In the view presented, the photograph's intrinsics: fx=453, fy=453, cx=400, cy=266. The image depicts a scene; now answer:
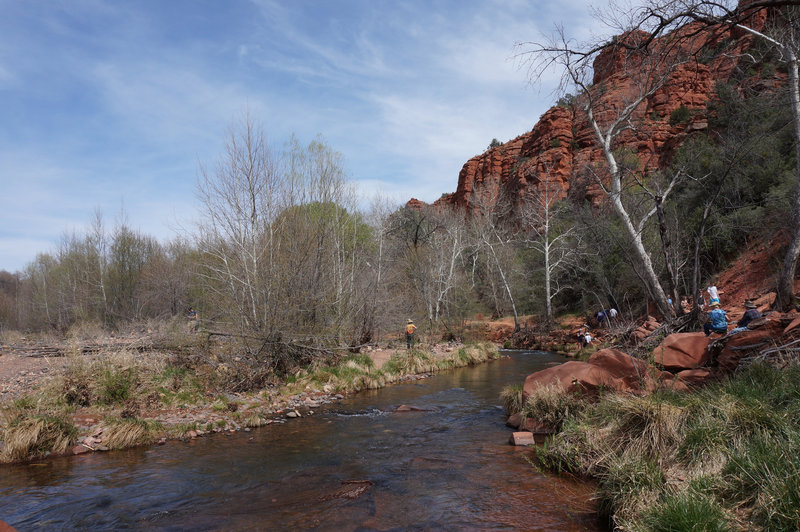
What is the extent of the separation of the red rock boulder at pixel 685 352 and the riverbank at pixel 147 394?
26.3ft

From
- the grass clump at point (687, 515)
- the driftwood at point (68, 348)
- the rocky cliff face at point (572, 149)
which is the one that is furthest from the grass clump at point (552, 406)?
the rocky cliff face at point (572, 149)

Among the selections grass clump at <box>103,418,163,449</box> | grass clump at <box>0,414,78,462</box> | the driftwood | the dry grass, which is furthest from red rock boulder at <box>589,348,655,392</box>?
the driftwood

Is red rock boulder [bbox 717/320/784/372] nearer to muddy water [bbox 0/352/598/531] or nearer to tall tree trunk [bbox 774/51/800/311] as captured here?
muddy water [bbox 0/352/598/531]

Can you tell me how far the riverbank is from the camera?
8.19 meters

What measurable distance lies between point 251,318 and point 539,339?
18893 millimetres

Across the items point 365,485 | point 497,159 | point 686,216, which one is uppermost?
point 497,159

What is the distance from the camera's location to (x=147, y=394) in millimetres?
10805

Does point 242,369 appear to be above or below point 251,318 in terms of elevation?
below

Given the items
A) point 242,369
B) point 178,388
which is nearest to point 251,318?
point 242,369

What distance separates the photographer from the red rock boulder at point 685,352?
799cm

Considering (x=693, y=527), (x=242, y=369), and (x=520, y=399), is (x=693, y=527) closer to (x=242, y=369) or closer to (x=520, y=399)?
(x=520, y=399)

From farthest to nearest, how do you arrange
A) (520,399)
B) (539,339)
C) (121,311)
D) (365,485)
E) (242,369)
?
1. (121,311)
2. (539,339)
3. (242,369)
4. (520,399)
5. (365,485)

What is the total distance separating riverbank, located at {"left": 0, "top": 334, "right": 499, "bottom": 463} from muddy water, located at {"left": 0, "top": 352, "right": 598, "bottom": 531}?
1.64 feet

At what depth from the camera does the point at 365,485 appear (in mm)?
6340
